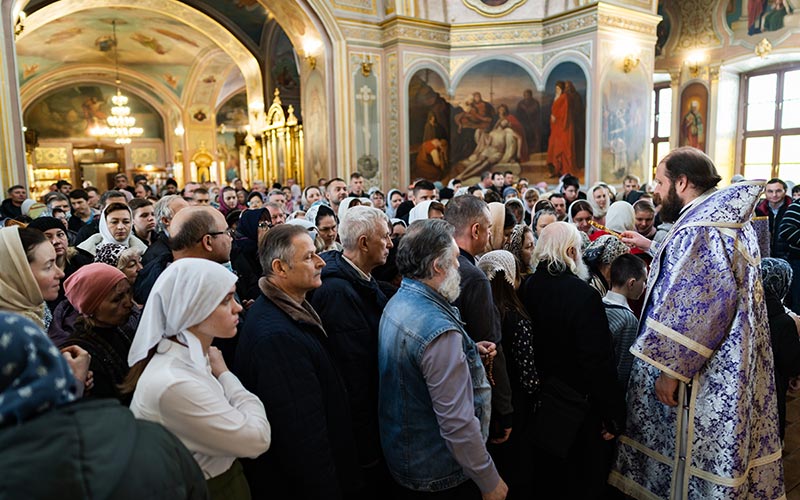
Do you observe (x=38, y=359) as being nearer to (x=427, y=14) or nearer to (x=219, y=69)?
(x=427, y=14)

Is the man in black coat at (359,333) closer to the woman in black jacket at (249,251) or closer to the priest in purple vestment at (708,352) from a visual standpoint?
the priest in purple vestment at (708,352)

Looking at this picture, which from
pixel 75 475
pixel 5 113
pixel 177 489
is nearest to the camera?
pixel 75 475

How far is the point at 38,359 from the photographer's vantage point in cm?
103

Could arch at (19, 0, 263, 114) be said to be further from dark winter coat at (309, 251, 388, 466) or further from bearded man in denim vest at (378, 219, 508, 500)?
bearded man in denim vest at (378, 219, 508, 500)

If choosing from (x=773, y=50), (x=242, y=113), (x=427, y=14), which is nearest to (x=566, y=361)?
(x=427, y=14)

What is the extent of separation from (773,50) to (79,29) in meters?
23.8

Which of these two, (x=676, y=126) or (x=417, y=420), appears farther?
(x=676, y=126)

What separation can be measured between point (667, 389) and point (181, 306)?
7.98ft

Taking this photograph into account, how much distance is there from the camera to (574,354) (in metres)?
2.93

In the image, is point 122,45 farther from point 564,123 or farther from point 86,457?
point 86,457

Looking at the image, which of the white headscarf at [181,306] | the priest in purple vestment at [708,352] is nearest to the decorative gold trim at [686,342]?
the priest in purple vestment at [708,352]

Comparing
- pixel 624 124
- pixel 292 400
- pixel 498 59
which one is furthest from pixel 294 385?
pixel 624 124

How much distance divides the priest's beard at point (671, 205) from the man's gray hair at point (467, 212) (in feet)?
3.36

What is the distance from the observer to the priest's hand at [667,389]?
8.98ft
